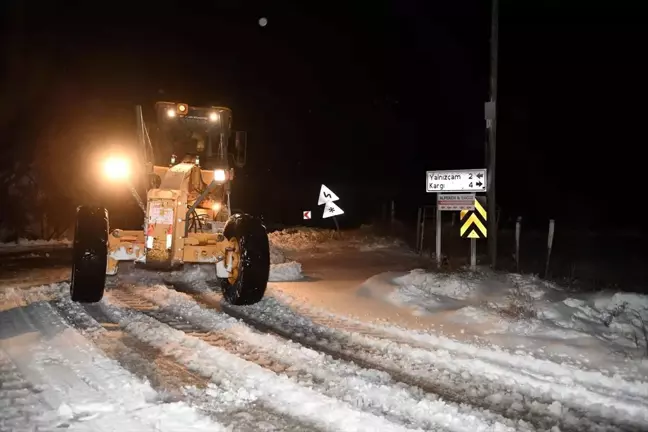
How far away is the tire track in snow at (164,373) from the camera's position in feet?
17.0

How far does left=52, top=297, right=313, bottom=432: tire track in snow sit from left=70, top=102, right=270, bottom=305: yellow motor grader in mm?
944

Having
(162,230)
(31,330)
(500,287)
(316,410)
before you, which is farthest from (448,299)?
(31,330)

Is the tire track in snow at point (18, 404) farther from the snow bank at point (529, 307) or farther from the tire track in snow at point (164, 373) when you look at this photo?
the snow bank at point (529, 307)

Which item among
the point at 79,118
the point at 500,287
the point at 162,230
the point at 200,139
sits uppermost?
the point at 79,118

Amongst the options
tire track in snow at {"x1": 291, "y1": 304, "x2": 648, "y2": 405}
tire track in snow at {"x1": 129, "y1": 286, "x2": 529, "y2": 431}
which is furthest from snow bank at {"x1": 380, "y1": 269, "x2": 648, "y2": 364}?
tire track in snow at {"x1": 129, "y1": 286, "x2": 529, "y2": 431}

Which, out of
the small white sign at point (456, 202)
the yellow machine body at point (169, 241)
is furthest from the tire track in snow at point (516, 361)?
the small white sign at point (456, 202)

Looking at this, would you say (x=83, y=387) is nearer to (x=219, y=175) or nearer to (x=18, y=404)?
(x=18, y=404)

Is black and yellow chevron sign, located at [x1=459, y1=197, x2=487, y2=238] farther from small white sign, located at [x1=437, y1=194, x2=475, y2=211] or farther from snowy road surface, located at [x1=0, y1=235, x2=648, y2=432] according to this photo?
snowy road surface, located at [x1=0, y1=235, x2=648, y2=432]

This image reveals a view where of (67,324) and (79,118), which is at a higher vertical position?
(79,118)

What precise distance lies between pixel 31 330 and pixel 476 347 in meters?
5.97

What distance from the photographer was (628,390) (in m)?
6.18

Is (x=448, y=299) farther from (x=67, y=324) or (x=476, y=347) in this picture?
(x=67, y=324)

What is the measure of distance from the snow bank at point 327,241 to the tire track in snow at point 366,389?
41.2 feet

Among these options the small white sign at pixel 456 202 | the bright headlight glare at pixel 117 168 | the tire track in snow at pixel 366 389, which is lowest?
the tire track in snow at pixel 366 389
